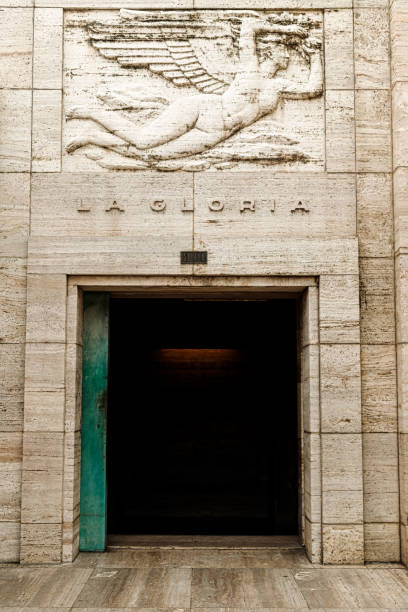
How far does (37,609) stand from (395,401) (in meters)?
3.88

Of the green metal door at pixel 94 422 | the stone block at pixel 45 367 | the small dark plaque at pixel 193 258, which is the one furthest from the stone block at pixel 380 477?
the stone block at pixel 45 367

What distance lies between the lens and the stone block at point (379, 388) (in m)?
6.29

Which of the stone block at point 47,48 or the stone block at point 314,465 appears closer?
the stone block at point 314,465

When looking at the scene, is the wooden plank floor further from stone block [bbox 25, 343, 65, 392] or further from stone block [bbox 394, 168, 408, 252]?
stone block [bbox 394, 168, 408, 252]

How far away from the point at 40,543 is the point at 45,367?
173 centimetres

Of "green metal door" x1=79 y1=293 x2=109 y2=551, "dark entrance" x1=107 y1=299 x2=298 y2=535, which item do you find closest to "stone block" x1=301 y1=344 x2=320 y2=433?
"green metal door" x1=79 y1=293 x2=109 y2=551

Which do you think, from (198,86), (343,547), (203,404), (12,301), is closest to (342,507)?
(343,547)

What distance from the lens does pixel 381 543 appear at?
618cm

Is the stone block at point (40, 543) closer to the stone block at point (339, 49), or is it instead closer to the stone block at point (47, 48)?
the stone block at point (47, 48)

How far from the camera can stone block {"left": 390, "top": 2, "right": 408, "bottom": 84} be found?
647 centimetres

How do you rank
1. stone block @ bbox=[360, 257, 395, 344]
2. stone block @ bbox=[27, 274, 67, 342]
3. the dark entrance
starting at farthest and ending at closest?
the dark entrance, stone block @ bbox=[360, 257, 395, 344], stone block @ bbox=[27, 274, 67, 342]

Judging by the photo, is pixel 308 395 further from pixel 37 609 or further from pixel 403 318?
pixel 37 609

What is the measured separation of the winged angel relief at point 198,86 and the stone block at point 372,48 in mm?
430

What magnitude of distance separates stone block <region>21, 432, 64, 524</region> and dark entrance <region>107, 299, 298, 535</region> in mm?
4414
